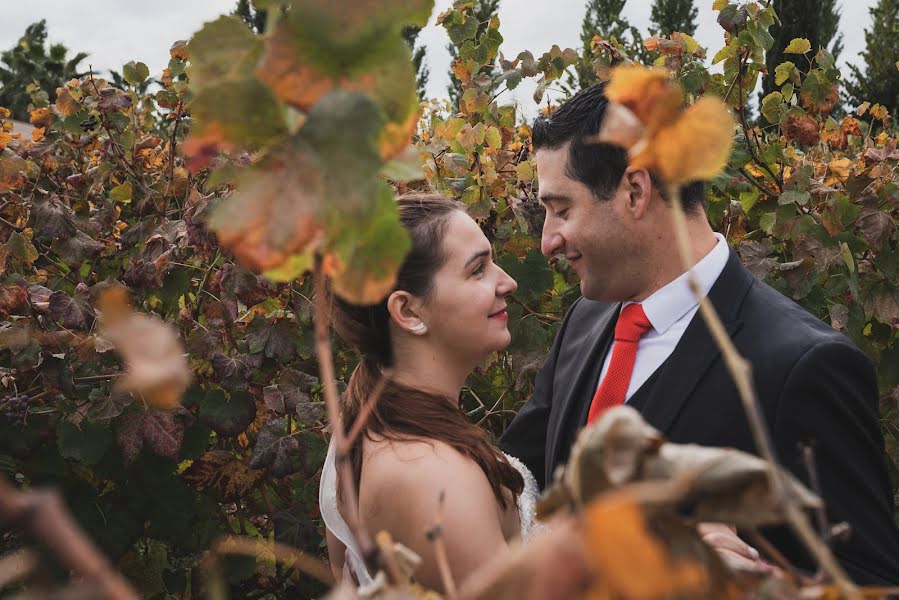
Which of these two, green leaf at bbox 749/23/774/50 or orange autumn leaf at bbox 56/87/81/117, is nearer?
green leaf at bbox 749/23/774/50

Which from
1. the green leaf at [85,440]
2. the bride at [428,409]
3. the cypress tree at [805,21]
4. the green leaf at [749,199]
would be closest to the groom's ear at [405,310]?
the bride at [428,409]

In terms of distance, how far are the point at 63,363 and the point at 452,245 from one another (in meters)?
1.39

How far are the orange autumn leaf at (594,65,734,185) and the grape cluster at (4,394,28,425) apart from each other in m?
2.75

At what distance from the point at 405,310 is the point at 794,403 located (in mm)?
1098

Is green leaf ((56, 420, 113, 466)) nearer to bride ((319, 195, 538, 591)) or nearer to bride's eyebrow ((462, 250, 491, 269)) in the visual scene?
bride ((319, 195, 538, 591))

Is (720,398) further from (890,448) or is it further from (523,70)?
(523,70)

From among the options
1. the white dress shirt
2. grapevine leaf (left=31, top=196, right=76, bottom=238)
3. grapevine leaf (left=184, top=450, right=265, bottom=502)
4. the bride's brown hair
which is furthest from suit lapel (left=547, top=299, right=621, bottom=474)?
grapevine leaf (left=31, top=196, right=76, bottom=238)

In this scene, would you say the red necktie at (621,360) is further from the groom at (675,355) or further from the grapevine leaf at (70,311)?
the grapevine leaf at (70,311)

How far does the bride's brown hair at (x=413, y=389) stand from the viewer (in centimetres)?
226

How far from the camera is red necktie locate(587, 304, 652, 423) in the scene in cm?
243

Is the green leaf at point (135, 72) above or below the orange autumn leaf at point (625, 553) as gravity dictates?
above

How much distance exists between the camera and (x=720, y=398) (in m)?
2.11

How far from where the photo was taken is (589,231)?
105 inches

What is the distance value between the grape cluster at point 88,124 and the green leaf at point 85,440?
1356 mm
